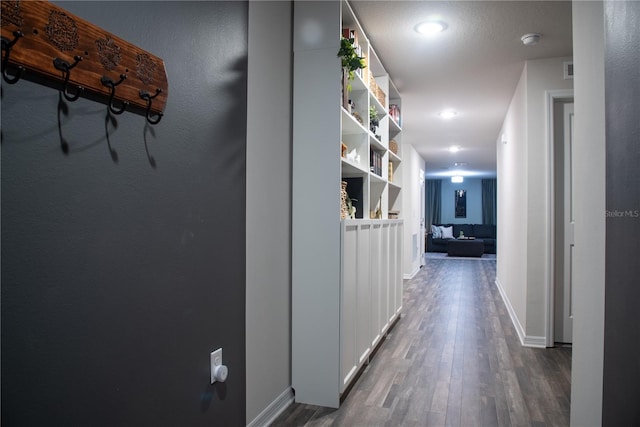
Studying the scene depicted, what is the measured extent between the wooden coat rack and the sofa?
12984 mm

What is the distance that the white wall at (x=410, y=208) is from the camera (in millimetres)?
7748

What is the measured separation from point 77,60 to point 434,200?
51.1 ft

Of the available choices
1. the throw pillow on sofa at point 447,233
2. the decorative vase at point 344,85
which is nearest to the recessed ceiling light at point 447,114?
the decorative vase at point 344,85

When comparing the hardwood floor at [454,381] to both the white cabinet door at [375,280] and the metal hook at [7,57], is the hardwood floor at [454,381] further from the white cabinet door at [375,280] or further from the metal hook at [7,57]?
the metal hook at [7,57]

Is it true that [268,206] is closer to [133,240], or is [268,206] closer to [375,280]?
[133,240]

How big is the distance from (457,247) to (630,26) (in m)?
11.5

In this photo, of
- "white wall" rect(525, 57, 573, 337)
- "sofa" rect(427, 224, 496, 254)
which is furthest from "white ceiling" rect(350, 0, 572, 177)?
"sofa" rect(427, 224, 496, 254)

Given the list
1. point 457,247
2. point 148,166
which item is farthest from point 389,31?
point 457,247

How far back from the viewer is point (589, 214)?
67.3 inches

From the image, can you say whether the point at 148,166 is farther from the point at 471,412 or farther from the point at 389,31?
the point at 389,31

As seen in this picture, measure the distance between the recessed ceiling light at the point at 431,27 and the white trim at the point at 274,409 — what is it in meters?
2.57

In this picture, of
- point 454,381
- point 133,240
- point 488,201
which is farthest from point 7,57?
point 488,201

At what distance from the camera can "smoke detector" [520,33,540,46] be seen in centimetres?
319

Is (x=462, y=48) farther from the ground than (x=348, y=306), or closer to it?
farther from the ground
